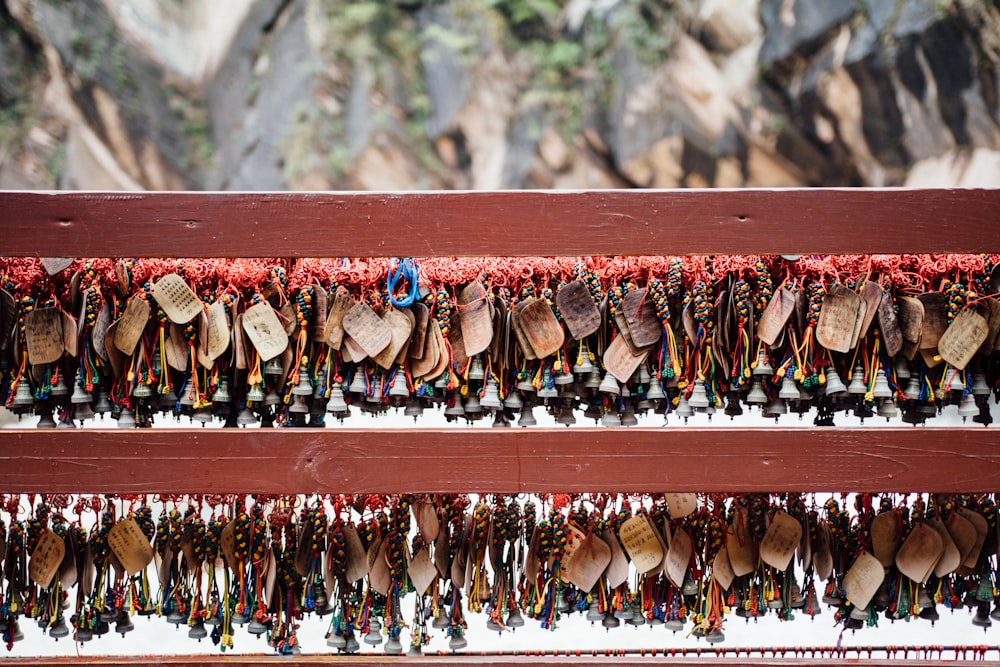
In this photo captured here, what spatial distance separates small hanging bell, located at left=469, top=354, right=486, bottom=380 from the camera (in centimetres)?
151

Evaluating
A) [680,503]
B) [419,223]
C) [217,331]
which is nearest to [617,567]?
[680,503]

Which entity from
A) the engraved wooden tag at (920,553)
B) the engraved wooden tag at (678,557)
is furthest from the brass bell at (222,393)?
the engraved wooden tag at (920,553)

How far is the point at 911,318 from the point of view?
1.47 meters

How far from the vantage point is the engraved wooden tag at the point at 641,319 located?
4.84 feet

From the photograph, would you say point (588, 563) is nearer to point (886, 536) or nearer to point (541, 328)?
point (541, 328)

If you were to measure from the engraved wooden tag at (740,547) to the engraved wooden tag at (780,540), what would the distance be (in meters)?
0.03

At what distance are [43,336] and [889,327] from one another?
5.57ft

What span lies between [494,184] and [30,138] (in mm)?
2988

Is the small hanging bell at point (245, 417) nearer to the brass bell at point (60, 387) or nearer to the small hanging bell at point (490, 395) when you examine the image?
the brass bell at point (60, 387)

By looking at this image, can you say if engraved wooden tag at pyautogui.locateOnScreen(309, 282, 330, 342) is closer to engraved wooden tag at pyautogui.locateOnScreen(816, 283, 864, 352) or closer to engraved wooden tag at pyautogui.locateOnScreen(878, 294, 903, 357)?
engraved wooden tag at pyautogui.locateOnScreen(816, 283, 864, 352)

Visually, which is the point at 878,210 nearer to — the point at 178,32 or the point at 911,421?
the point at 911,421

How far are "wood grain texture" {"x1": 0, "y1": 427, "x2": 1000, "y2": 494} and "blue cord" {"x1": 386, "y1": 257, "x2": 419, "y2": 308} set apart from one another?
261mm

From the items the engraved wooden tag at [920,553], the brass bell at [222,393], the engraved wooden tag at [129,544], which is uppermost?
the brass bell at [222,393]

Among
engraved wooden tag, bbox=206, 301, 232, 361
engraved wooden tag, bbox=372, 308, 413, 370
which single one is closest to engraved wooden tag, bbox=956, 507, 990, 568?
engraved wooden tag, bbox=372, 308, 413, 370
